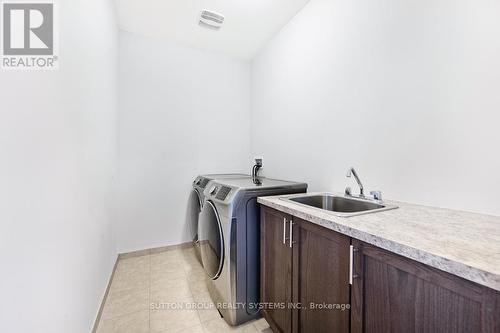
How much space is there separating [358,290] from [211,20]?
2707 millimetres

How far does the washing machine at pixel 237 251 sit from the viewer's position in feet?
4.95

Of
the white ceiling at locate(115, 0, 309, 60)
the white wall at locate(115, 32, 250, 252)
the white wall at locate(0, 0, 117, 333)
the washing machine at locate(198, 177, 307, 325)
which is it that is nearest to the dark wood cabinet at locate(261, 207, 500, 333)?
the washing machine at locate(198, 177, 307, 325)

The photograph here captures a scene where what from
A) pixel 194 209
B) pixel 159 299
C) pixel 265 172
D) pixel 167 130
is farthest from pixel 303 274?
pixel 167 130

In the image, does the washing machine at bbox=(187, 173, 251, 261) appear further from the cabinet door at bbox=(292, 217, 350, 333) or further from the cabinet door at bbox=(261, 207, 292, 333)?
the cabinet door at bbox=(292, 217, 350, 333)

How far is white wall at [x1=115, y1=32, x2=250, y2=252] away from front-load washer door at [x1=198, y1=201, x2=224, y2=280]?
1002 mm

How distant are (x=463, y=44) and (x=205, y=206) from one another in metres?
1.93

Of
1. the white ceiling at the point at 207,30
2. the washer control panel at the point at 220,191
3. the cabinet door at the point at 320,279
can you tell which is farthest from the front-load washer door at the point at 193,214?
the white ceiling at the point at 207,30

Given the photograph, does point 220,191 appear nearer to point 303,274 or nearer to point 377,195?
point 303,274

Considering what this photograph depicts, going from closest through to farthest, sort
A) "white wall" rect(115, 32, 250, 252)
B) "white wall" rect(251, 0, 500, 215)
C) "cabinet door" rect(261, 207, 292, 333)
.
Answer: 1. "white wall" rect(251, 0, 500, 215)
2. "cabinet door" rect(261, 207, 292, 333)
3. "white wall" rect(115, 32, 250, 252)

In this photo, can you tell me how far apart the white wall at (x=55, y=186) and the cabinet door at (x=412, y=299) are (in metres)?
1.14

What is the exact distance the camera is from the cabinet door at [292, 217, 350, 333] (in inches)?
35.2

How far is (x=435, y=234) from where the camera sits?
2.46 feet

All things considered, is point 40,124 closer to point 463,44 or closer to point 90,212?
point 90,212

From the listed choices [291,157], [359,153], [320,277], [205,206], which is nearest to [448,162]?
[359,153]
